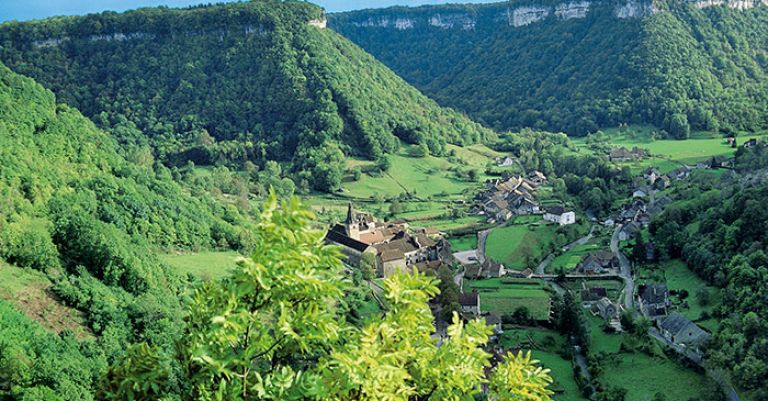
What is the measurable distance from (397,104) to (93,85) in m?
44.4

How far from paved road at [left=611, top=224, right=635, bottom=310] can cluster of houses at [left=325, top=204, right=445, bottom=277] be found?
14493mm

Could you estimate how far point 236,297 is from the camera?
27.6 feet

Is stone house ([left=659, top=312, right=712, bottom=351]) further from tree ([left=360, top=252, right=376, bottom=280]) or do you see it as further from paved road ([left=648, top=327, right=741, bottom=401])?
tree ([left=360, top=252, right=376, bottom=280])

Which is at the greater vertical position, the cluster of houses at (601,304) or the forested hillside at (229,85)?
the forested hillside at (229,85)

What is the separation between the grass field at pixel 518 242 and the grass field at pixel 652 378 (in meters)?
19.8

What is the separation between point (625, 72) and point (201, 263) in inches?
4352

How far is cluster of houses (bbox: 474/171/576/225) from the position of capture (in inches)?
2923

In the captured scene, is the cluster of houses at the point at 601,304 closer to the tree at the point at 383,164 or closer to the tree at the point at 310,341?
the tree at the point at 310,341

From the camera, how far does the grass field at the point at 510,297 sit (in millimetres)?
49656

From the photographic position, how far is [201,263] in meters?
42.7

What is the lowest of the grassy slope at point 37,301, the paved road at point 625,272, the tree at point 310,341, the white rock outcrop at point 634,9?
the paved road at point 625,272

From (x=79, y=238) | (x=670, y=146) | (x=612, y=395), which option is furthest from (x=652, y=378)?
(x=670, y=146)

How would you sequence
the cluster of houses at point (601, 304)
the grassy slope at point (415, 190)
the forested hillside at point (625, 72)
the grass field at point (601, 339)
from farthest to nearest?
the forested hillside at point (625, 72)
the grassy slope at point (415, 190)
the cluster of houses at point (601, 304)
the grass field at point (601, 339)

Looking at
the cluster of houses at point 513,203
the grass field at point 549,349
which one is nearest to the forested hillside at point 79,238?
the grass field at point 549,349
